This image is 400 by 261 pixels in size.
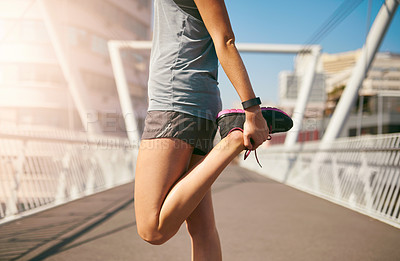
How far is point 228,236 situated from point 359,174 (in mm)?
3725

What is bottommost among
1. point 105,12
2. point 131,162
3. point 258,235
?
point 131,162

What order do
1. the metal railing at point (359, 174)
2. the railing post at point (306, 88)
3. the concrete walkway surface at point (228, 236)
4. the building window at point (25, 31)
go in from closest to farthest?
the concrete walkway surface at point (228, 236) < the metal railing at point (359, 174) < the railing post at point (306, 88) < the building window at point (25, 31)

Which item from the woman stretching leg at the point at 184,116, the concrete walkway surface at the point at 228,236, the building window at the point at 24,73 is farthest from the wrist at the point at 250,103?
the building window at the point at 24,73

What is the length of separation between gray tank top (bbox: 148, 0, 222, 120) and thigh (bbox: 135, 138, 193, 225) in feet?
0.52

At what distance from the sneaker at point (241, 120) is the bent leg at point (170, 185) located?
45 millimetres

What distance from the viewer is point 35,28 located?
95.7ft

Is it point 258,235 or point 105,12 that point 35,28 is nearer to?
point 105,12

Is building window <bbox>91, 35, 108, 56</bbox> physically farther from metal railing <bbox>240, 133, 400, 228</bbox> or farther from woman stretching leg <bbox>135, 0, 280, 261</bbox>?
woman stretching leg <bbox>135, 0, 280, 261</bbox>

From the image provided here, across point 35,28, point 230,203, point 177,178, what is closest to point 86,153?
point 230,203

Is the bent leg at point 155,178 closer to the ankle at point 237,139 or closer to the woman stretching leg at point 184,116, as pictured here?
the woman stretching leg at point 184,116

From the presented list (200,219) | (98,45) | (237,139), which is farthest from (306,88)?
(98,45)

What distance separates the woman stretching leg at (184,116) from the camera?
56.1 inches

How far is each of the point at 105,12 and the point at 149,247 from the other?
1262 inches

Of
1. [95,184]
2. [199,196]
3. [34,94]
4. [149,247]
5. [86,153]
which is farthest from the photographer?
[34,94]
